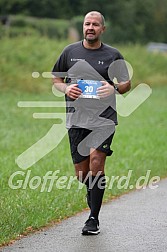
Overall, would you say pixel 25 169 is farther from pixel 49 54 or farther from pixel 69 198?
pixel 49 54

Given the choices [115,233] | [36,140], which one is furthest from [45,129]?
[115,233]

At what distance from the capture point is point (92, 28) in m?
7.64

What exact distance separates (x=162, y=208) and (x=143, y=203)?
1.47ft

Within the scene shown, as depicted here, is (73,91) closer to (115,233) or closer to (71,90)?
(71,90)

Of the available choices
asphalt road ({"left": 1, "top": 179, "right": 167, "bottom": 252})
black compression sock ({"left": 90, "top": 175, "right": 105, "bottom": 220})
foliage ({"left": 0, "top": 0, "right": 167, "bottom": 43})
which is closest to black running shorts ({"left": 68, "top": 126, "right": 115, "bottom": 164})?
black compression sock ({"left": 90, "top": 175, "right": 105, "bottom": 220})

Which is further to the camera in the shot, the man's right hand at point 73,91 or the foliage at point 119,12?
the foliage at point 119,12

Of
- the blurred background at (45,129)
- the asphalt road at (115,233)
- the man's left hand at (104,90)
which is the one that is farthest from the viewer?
the blurred background at (45,129)

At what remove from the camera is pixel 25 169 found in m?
12.0

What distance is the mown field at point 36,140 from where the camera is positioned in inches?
341

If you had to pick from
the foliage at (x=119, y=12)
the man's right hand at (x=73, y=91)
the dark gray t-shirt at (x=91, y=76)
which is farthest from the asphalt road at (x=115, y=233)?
the foliage at (x=119, y=12)

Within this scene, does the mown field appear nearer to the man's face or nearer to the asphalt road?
the asphalt road

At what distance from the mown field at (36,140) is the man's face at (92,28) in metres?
1.96

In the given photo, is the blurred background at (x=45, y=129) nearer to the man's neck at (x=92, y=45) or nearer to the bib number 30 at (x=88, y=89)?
the bib number 30 at (x=88, y=89)

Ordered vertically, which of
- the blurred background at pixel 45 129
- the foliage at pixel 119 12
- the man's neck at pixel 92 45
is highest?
the man's neck at pixel 92 45
